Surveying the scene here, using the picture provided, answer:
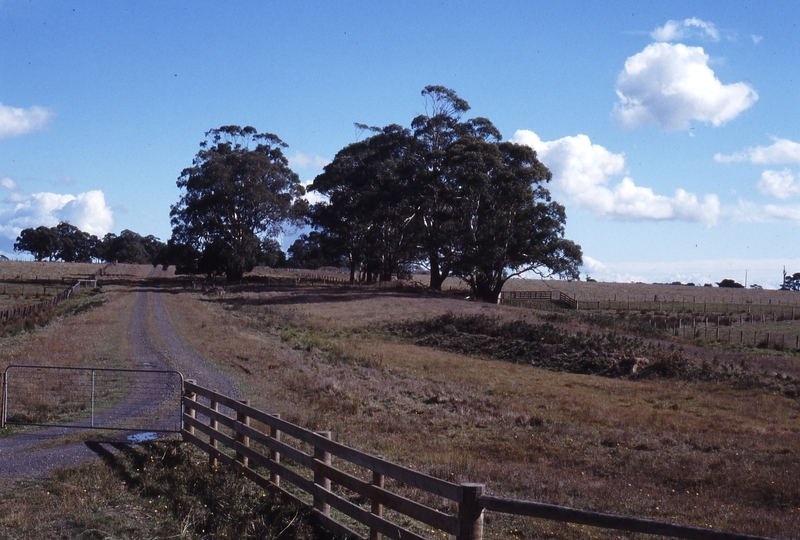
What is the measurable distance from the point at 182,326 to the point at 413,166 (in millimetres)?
37388

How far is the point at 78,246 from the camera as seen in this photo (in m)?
167

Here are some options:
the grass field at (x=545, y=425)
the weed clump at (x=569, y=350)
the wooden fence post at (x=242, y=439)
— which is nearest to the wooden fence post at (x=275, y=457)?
the wooden fence post at (x=242, y=439)

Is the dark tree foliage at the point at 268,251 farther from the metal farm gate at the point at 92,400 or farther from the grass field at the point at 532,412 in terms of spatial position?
the metal farm gate at the point at 92,400

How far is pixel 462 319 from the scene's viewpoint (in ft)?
145

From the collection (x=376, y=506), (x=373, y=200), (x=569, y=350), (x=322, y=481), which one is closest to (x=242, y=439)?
(x=322, y=481)

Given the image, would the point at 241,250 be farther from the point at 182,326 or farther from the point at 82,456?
the point at 82,456

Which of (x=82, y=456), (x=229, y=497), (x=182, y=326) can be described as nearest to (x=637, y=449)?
(x=229, y=497)

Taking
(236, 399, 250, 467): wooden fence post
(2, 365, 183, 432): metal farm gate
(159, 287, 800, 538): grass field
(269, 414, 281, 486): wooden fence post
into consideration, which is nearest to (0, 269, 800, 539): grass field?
(159, 287, 800, 538): grass field

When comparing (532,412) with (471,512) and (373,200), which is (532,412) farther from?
(373,200)

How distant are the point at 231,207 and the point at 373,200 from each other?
19.1 metres

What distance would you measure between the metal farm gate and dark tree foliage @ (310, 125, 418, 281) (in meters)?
52.1

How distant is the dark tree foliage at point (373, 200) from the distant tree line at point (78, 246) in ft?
272

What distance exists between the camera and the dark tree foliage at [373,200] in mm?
71875

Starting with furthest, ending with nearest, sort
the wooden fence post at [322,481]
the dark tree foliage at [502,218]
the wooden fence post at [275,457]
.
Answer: the dark tree foliage at [502,218] < the wooden fence post at [275,457] < the wooden fence post at [322,481]
